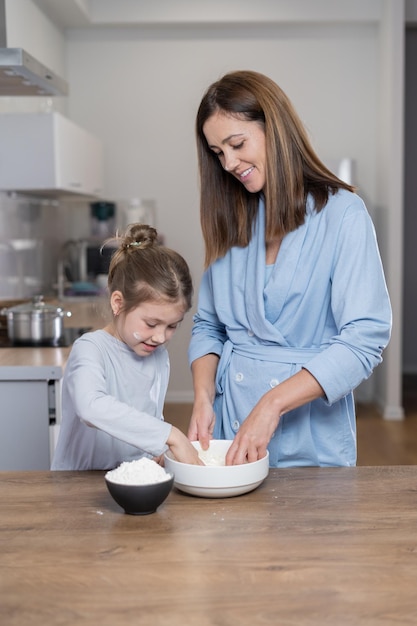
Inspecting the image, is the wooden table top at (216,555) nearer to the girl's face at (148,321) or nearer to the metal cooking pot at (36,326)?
the girl's face at (148,321)

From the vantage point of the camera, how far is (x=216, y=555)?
117 centimetres

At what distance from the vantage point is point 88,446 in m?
1.83

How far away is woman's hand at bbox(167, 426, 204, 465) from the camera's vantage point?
149 centimetres

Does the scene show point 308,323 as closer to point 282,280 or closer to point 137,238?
point 282,280

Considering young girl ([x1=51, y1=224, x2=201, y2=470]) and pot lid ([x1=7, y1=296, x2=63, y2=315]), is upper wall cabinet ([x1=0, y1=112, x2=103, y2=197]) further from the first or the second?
young girl ([x1=51, y1=224, x2=201, y2=470])

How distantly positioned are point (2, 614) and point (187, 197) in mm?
5036

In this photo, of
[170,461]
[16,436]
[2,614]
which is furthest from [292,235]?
[16,436]

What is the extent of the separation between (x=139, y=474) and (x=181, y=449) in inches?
6.2

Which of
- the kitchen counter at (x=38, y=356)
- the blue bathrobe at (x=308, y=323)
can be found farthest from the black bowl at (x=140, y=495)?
the kitchen counter at (x=38, y=356)

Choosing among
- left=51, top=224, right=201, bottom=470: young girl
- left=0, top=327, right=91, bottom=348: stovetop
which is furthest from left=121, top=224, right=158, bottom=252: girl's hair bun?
left=0, top=327, right=91, bottom=348: stovetop

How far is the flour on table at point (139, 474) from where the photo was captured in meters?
1.33

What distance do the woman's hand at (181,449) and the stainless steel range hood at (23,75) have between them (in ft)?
4.43

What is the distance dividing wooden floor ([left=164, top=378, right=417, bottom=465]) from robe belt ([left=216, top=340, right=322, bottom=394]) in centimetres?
266

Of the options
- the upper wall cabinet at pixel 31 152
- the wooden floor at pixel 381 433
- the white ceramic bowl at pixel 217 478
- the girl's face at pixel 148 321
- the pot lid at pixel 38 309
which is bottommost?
the wooden floor at pixel 381 433
